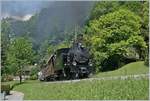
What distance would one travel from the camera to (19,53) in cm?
3394


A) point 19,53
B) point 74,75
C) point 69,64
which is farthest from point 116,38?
point 74,75

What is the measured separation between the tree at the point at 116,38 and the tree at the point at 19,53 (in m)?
9.53

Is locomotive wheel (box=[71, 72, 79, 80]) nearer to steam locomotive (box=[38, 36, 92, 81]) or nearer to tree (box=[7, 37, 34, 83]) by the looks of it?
steam locomotive (box=[38, 36, 92, 81])

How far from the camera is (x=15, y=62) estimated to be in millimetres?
34250

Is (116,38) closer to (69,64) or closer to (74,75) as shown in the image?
(69,64)

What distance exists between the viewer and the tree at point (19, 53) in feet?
102

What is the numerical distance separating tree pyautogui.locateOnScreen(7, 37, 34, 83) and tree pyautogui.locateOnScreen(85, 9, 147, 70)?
31.3ft

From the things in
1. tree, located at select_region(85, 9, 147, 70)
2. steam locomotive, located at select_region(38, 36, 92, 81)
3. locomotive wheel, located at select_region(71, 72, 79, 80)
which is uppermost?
tree, located at select_region(85, 9, 147, 70)

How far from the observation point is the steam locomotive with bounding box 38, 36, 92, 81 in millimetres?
27453

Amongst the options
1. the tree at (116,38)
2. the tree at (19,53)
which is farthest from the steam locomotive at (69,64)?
the tree at (116,38)

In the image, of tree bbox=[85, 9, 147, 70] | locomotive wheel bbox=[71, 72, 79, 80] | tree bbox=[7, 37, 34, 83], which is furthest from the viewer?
tree bbox=[85, 9, 147, 70]

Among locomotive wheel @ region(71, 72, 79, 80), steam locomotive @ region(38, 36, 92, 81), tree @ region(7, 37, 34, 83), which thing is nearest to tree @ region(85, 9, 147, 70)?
tree @ region(7, 37, 34, 83)

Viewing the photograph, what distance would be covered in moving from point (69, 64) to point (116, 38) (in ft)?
63.3

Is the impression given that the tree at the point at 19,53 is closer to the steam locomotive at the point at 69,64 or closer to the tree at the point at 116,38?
the steam locomotive at the point at 69,64
